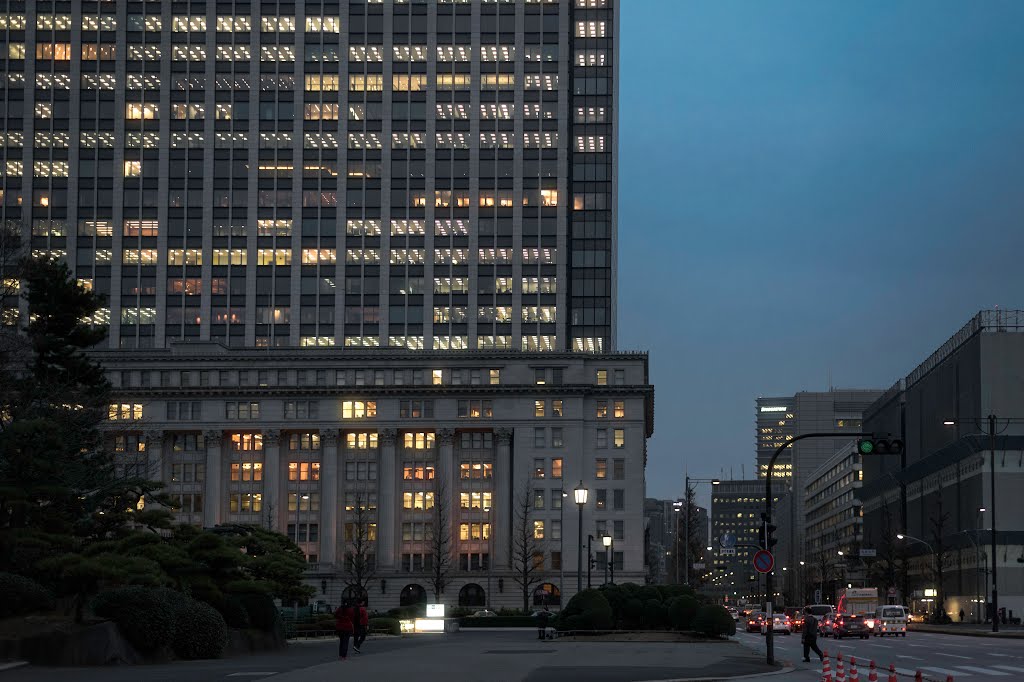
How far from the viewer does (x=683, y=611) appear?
214ft

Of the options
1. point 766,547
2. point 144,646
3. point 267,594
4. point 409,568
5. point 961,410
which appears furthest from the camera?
point 409,568

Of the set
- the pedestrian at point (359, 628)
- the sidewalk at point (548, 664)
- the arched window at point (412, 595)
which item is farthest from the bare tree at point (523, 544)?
the pedestrian at point (359, 628)

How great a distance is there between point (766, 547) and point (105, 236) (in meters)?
132

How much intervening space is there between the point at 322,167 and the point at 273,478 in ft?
129

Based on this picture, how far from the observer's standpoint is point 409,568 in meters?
146

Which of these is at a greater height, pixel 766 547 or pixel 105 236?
pixel 105 236

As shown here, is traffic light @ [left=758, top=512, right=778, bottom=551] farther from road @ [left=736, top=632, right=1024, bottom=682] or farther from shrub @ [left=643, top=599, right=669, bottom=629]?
shrub @ [left=643, top=599, right=669, bottom=629]

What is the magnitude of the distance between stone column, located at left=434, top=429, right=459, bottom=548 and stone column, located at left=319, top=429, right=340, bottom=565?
11364 mm

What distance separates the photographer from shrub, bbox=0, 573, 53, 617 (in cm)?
4094

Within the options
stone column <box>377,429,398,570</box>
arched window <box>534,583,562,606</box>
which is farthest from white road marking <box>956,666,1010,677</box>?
stone column <box>377,429,398,570</box>

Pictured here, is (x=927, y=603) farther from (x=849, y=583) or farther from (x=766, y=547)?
(x=766, y=547)

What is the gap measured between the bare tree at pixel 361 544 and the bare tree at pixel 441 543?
6522 mm

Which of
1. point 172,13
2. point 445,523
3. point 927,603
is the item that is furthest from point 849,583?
point 172,13

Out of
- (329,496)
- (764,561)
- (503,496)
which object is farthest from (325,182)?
(764,561)
